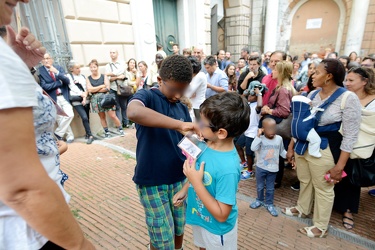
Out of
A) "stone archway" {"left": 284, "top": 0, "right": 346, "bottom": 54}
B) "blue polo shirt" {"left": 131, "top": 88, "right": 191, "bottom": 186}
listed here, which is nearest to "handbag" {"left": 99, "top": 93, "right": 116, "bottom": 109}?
"blue polo shirt" {"left": 131, "top": 88, "right": 191, "bottom": 186}

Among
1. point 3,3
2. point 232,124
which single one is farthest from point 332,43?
point 3,3

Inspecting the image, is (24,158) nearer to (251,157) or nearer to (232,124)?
(232,124)

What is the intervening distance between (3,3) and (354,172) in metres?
3.41

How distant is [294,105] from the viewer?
2.57 m

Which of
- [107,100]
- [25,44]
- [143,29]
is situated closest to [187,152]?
[25,44]

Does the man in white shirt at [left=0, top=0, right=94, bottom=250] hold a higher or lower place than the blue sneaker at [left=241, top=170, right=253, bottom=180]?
higher

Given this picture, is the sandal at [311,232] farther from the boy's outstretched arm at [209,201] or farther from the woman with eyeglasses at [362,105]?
the boy's outstretched arm at [209,201]

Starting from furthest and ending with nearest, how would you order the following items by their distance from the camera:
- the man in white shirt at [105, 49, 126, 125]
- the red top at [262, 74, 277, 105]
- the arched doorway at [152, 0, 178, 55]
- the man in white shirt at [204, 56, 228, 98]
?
1. the arched doorway at [152, 0, 178, 55]
2. the man in white shirt at [105, 49, 126, 125]
3. the man in white shirt at [204, 56, 228, 98]
4. the red top at [262, 74, 277, 105]

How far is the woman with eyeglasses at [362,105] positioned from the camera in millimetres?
2619

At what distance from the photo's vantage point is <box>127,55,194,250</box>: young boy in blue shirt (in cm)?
148

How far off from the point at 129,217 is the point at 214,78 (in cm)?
319

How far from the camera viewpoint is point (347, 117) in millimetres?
2229

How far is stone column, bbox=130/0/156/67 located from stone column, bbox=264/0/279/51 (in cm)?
812

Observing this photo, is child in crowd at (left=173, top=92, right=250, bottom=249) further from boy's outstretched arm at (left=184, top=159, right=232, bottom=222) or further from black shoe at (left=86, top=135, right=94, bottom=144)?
black shoe at (left=86, top=135, right=94, bottom=144)
